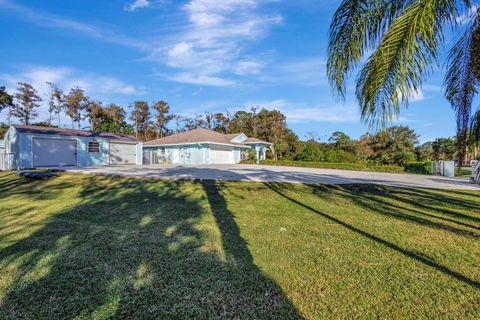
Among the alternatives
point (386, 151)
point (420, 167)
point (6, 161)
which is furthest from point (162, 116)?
point (420, 167)

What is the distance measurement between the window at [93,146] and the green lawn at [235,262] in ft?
→ 55.4

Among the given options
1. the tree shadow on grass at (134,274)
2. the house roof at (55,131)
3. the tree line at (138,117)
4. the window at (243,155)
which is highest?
the tree line at (138,117)

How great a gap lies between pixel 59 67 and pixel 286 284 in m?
25.2

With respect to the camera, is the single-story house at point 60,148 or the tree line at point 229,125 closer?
the single-story house at point 60,148

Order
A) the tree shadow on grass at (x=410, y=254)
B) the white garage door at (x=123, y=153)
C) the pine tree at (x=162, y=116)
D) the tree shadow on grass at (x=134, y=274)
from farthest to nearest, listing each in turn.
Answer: the pine tree at (x=162, y=116) → the white garage door at (x=123, y=153) → the tree shadow on grass at (x=410, y=254) → the tree shadow on grass at (x=134, y=274)

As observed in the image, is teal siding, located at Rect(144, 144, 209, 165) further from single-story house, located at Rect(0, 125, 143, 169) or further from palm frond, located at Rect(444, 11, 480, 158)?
palm frond, located at Rect(444, 11, 480, 158)

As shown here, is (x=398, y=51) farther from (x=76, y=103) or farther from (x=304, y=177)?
(x=76, y=103)

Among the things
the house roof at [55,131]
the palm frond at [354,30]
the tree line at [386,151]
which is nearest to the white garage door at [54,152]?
the house roof at [55,131]

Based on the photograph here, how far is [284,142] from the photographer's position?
3719 cm

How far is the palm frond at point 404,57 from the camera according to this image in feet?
8.95

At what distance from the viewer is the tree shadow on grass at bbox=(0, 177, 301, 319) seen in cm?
229

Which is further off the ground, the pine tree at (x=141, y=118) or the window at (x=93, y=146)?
the pine tree at (x=141, y=118)

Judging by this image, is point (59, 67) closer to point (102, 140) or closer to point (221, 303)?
point (102, 140)

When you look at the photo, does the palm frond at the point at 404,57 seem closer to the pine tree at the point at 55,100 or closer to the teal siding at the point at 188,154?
the teal siding at the point at 188,154
